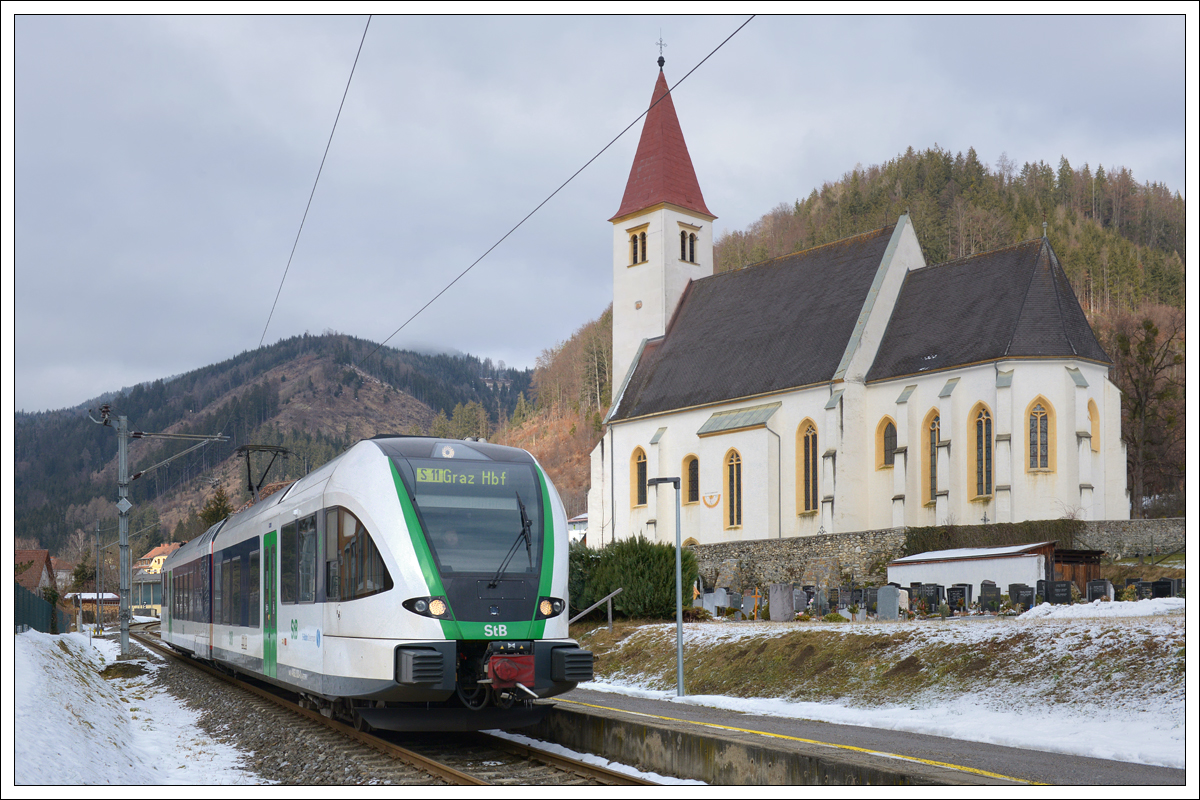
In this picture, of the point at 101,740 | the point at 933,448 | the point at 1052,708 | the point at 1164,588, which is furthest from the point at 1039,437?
the point at 101,740

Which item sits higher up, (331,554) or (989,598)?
(331,554)

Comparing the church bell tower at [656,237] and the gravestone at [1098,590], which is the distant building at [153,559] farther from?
the gravestone at [1098,590]

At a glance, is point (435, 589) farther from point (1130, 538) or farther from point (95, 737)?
point (1130, 538)

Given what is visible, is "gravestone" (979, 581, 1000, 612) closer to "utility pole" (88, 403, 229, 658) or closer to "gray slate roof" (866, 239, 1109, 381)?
"gray slate roof" (866, 239, 1109, 381)

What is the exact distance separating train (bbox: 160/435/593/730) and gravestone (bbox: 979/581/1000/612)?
13903 mm

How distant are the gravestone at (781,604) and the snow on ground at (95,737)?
13350 mm

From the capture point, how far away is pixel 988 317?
4200 centimetres

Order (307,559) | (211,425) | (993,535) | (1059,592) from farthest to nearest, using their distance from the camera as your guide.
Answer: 1. (211,425)
2. (993,535)
3. (1059,592)
4. (307,559)

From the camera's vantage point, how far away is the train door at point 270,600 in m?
15.4

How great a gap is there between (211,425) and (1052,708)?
13620 cm

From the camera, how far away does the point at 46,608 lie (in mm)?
35688

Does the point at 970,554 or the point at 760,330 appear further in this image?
the point at 760,330

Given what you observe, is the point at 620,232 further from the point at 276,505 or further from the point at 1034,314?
the point at 276,505

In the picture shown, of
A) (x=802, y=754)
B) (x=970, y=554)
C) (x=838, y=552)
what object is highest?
(x=802, y=754)
